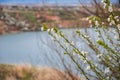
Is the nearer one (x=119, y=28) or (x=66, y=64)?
(x=119, y=28)

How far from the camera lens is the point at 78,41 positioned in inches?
243

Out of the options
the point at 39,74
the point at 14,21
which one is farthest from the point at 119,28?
the point at 14,21

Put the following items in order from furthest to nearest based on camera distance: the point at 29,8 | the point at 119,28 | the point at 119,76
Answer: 1. the point at 29,8
2. the point at 119,76
3. the point at 119,28

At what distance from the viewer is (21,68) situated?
45.3ft

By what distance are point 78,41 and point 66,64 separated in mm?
721

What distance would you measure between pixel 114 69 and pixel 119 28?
1.72ft

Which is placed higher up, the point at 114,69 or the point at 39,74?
the point at 114,69

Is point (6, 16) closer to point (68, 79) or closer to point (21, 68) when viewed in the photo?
point (21, 68)

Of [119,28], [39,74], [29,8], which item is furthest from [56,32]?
[29,8]

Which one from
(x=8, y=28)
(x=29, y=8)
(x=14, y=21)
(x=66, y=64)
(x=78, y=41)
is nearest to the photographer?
(x=78, y=41)

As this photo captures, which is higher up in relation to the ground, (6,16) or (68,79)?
(68,79)

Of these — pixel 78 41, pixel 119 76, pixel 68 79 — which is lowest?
pixel 68 79

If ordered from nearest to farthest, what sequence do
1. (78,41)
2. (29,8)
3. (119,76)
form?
(119,76), (78,41), (29,8)

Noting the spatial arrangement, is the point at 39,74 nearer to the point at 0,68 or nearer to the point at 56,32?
the point at 0,68
